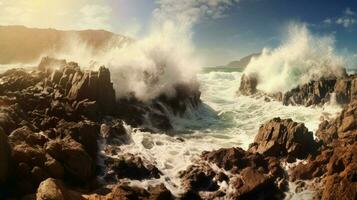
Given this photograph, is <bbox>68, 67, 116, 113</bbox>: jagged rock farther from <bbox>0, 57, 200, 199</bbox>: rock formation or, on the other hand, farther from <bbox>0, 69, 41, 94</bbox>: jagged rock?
<bbox>0, 69, 41, 94</bbox>: jagged rock

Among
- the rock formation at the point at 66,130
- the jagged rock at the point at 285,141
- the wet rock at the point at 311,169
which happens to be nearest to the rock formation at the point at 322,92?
the rock formation at the point at 66,130

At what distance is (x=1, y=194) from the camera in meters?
19.0

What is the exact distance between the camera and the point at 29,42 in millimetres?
124125

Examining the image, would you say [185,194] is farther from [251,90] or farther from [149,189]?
[251,90]

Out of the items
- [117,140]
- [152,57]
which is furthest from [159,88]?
[117,140]

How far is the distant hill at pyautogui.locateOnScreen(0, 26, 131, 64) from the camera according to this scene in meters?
114

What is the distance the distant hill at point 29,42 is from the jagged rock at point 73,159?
287 ft

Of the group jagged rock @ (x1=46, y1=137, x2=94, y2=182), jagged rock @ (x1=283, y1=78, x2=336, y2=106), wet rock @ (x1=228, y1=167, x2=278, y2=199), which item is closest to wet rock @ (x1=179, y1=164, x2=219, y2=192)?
wet rock @ (x1=228, y1=167, x2=278, y2=199)

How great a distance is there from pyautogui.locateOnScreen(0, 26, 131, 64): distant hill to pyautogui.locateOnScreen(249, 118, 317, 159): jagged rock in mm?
85100

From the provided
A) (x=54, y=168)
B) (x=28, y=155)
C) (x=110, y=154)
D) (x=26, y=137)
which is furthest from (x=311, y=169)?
(x=26, y=137)

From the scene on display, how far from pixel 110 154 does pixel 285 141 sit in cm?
1182

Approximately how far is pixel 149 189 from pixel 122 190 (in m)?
2.59

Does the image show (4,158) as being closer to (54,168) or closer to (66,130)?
(54,168)

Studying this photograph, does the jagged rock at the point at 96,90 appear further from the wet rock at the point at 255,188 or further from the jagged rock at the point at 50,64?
the wet rock at the point at 255,188
